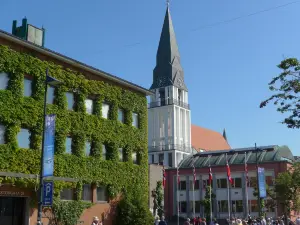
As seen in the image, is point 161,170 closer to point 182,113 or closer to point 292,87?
point 292,87

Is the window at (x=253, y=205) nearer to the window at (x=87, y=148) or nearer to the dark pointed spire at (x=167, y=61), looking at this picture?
the dark pointed spire at (x=167, y=61)

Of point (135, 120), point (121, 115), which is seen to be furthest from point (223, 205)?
point (121, 115)

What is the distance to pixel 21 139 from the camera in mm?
29172

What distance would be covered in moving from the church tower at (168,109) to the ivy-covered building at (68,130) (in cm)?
4790

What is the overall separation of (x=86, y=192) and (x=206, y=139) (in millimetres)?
76891

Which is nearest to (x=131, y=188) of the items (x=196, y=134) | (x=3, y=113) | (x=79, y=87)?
(x=79, y=87)

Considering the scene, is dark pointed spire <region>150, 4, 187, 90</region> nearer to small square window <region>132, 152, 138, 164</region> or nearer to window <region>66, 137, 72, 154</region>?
small square window <region>132, 152, 138, 164</region>

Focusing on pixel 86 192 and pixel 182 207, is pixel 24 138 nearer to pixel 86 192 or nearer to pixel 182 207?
pixel 86 192

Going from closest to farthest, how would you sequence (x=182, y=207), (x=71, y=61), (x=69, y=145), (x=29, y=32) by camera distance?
(x=69, y=145), (x=71, y=61), (x=29, y=32), (x=182, y=207)

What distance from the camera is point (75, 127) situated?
108 feet

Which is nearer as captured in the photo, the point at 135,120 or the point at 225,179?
the point at 135,120

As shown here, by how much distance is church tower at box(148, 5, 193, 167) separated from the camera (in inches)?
3546

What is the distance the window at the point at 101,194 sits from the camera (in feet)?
114

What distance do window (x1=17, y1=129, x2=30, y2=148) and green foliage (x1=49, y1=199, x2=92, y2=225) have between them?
4.21m
